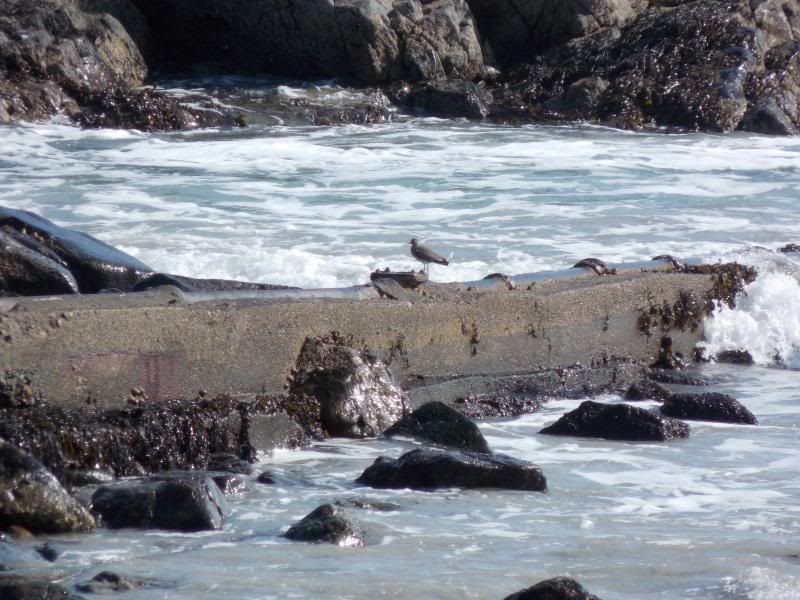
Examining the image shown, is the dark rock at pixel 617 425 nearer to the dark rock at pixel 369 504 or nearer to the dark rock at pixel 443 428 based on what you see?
the dark rock at pixel 443 428

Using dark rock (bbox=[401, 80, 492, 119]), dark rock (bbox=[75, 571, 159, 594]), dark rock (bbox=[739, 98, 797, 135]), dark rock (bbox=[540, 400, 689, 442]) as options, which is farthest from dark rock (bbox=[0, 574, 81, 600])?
dark rock (bbox=[739, 98, 797, 135])

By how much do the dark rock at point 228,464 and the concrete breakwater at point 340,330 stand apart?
317 mm

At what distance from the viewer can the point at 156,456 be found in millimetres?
4957

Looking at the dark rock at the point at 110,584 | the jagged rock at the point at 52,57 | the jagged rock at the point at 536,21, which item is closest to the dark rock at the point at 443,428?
the dark rock at the point at 110,584

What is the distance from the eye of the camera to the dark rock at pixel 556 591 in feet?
10.7

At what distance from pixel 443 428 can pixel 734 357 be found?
2956 mm

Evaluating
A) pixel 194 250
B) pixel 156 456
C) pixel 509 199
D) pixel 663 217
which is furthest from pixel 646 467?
pixel 509 199

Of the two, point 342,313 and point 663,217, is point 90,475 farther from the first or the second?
point 663,217

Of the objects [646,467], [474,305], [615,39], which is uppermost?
[615,39]

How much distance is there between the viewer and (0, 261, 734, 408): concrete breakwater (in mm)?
4926

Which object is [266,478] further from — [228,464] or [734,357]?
[734,357]

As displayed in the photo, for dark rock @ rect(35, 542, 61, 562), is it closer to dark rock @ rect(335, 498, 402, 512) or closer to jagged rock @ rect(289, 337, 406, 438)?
dark rock @ rect(335, 498, 402, 512)

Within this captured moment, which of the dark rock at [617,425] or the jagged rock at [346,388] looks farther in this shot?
the dark rock at [617,425]

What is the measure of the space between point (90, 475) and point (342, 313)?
5.18ft
